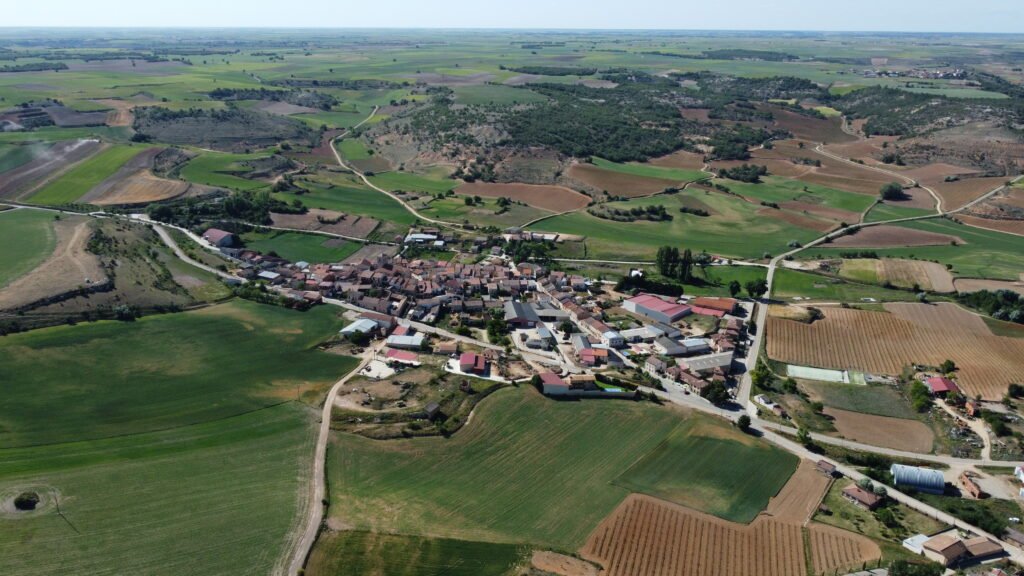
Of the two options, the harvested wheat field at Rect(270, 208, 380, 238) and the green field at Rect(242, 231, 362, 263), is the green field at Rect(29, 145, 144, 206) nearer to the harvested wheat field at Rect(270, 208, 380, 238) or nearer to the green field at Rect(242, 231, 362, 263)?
the harvested wheat field at Rect(270, 208, 380, 238)

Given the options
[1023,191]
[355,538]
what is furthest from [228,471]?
[1023,191]

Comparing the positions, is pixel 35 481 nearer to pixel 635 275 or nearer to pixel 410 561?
pixel 410 561

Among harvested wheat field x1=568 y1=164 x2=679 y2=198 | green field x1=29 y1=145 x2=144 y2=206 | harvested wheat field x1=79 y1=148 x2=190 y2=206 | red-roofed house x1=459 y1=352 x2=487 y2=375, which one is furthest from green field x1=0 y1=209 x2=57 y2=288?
harvested wheat field x1=568 y1=164 x2=679 y2=198

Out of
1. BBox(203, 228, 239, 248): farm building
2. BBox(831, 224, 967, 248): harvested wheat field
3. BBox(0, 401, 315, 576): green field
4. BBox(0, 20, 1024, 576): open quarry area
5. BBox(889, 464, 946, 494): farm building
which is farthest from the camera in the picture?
BBox(831, 224, 967, 248): harvested wheat field

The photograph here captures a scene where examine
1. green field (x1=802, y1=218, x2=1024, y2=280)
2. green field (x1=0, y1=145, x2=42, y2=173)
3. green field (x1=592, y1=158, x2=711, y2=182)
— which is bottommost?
green field (x1=802, y1=218, x2=1024, y2=280)

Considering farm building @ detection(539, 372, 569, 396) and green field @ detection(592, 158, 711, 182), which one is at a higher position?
green field @ detection(592, 158, 711, 182)

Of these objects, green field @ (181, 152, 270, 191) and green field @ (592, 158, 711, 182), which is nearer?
green field @ (181, 152, 270, 191)
